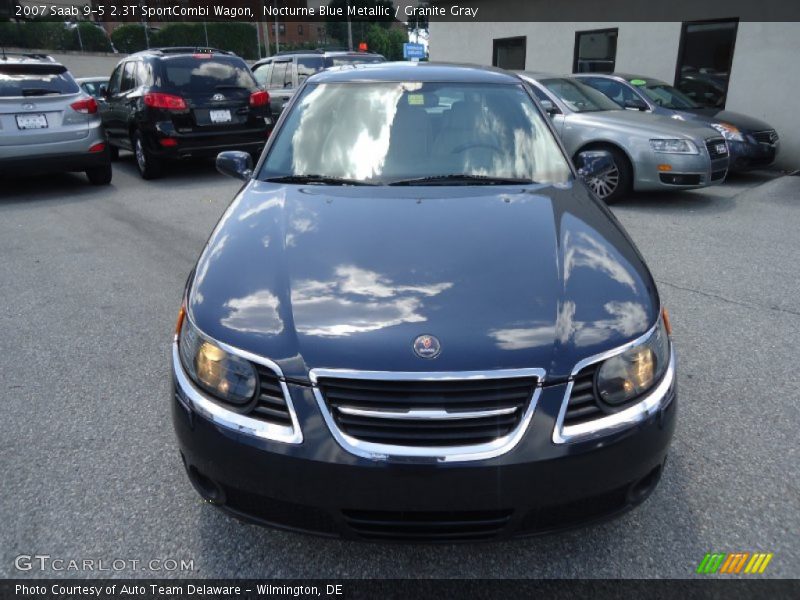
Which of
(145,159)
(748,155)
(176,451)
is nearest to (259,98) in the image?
(145,159)

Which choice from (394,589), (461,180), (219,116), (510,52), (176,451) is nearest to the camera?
(394,589)

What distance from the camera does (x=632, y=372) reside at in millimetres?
1914

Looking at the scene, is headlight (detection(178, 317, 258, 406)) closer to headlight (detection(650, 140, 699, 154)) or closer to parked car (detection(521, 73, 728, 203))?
parked car (detection(521, 73, 728, 203))

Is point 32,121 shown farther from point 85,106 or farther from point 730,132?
point 730,132

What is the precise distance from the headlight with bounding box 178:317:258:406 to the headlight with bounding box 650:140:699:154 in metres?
6.96

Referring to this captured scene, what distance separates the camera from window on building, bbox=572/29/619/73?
540 inches

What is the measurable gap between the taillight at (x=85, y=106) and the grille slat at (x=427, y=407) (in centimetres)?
815

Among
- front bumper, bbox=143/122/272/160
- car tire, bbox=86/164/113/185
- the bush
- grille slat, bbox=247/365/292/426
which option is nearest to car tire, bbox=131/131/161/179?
front bumper, bbox=143/122/272/160

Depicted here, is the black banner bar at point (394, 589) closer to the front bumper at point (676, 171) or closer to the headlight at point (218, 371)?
the headlight at point (218, 371)

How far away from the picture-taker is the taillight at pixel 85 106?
8250 millimetres

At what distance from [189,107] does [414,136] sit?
6766 millimetres

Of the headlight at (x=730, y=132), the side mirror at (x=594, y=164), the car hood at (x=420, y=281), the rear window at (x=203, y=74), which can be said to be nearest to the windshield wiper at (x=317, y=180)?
the car hood at (x=420, y=281)

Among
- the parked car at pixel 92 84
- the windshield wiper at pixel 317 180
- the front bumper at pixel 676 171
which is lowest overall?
the front bumper at pixel 676 171

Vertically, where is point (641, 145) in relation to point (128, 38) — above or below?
below
